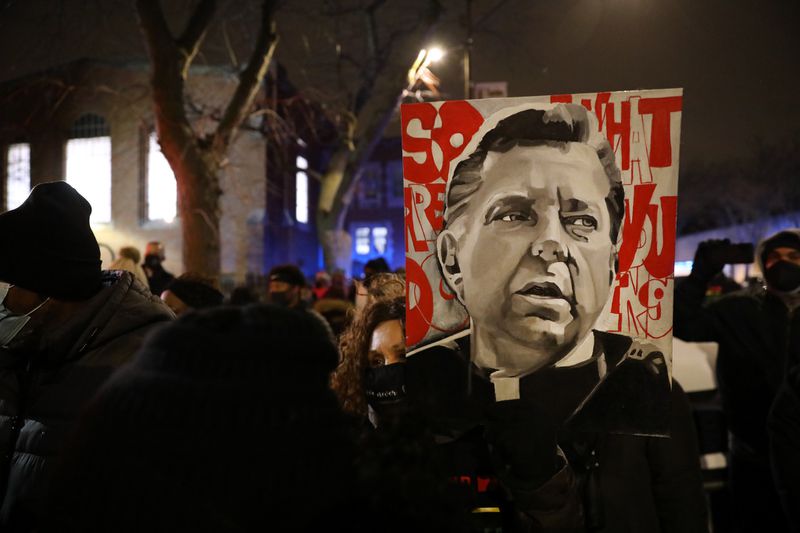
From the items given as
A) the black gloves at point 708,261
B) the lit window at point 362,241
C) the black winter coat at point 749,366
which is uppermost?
the lit window at point 362,241

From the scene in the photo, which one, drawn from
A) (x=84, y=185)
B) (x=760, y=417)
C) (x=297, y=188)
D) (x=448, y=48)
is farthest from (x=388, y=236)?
(x=760, y=417)

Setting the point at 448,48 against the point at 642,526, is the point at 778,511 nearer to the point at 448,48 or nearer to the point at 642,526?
the point at 642,526

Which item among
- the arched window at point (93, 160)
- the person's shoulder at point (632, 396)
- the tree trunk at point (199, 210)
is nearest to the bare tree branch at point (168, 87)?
the tree trunk at point (199, 210)

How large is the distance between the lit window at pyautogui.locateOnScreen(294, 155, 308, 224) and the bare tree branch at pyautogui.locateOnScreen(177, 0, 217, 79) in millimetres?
23693

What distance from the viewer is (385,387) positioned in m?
2.39

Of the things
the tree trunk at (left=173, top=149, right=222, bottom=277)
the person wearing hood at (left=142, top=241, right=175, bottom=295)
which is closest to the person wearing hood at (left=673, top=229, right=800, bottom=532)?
the person wearing hood at (left=142, top=241, right=175, bottom=295)

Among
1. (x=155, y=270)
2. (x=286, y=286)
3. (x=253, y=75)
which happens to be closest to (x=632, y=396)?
(x=286, y=286)

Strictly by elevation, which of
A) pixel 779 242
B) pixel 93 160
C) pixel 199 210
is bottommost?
pixel 779 242

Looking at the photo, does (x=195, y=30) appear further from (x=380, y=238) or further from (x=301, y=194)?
(x=380, y=238)

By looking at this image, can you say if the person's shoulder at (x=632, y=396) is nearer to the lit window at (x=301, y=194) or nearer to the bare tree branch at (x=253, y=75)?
the bare tree branch at (x=253, y=75)

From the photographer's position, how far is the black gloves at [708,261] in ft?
11.5

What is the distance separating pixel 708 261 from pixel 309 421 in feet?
10.3

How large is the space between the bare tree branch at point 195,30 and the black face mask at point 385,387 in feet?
31.4

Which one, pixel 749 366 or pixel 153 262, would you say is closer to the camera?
pixel 749 366
